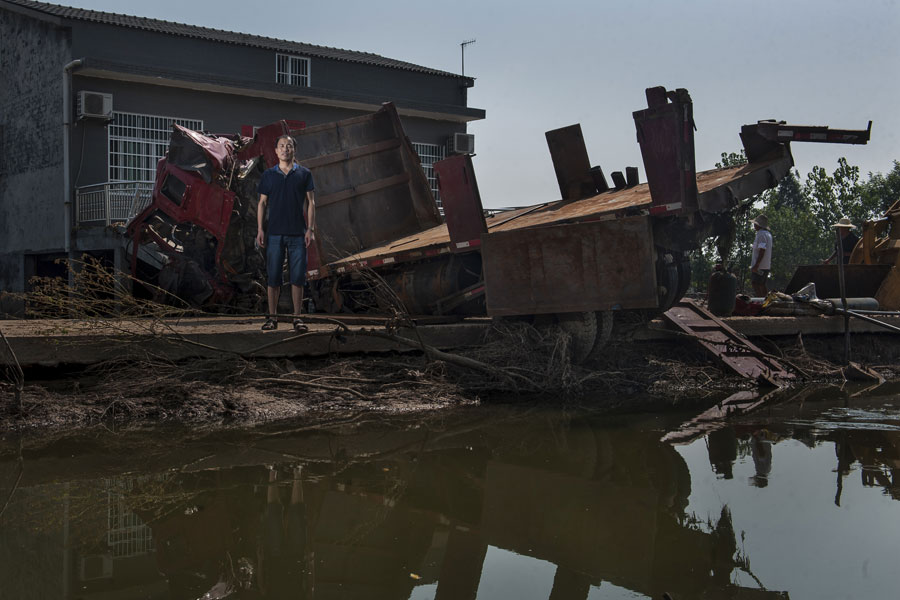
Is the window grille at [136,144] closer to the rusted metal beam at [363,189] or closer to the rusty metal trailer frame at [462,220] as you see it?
the rusty metal trailer frame at [462,220]

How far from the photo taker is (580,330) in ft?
26.3

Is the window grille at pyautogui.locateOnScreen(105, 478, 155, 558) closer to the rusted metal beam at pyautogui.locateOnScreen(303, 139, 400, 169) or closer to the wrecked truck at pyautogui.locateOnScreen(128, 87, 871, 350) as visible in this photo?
the wrecked truck at pyautogui.locateOnScreen(128, 87, 871, 350)

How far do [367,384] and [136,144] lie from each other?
1625cm

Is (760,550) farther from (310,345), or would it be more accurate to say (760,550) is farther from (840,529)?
(310,345)

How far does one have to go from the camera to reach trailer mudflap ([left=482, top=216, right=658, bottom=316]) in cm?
752

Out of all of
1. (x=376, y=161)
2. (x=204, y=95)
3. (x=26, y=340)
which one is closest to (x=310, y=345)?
(x=26, y=340)

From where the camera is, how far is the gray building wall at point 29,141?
2086 centimetres

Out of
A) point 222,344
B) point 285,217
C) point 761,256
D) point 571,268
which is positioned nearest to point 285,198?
point 285,217

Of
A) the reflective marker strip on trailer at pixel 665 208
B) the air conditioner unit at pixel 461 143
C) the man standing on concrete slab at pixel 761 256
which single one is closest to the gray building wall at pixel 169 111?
the air conditioner unit at pixel 461 143

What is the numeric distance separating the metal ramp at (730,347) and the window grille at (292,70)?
55.9 feet

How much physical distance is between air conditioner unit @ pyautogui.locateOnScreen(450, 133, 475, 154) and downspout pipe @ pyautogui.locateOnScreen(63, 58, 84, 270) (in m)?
10.4

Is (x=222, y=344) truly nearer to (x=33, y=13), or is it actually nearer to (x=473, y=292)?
(x=473, y=292)

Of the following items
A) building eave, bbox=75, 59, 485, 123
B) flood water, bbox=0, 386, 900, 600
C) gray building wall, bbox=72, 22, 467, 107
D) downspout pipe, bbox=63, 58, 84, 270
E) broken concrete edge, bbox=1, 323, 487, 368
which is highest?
gray building wall, bbox=72, 22, 467, 107

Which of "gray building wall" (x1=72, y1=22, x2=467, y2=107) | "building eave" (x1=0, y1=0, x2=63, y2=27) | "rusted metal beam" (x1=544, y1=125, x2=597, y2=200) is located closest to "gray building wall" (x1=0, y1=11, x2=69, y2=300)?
"building eave" (x1=0, y1=0, x2=63, y2=27)
